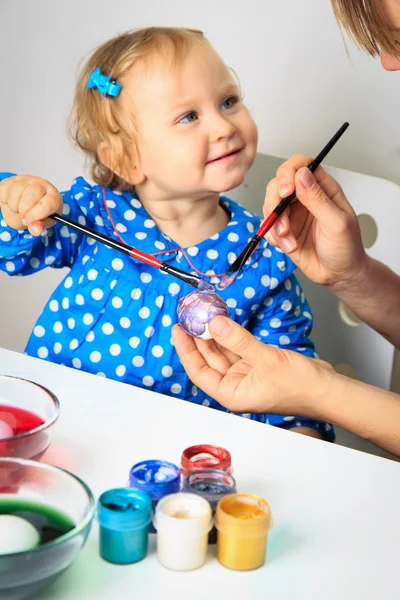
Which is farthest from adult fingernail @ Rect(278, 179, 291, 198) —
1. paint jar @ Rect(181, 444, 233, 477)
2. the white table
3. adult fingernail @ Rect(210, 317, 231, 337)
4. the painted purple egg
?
paint jar @ Rect(181, 444, 233, 477)

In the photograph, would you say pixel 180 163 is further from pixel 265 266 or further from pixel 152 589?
pixel 152 589

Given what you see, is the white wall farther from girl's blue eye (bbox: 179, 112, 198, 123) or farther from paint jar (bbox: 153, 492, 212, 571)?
paint jar (bbox: 153, 492, 212, 571)

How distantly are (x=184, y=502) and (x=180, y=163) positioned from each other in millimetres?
793

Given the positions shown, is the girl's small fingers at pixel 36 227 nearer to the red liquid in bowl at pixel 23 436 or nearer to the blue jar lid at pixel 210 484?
the red liquid in bowl at pixel 23 436

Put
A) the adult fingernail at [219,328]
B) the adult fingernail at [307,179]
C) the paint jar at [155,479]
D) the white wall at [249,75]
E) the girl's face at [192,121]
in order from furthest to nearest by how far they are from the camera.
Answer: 1. the white wall at [249,75]
2. the girl's face at [192,121]
3. the adult fingernail at [307,179]
4. the adult fingernail at [219,328]
5. the paint jar at [155,479]

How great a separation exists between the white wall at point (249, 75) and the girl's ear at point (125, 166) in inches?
19.1

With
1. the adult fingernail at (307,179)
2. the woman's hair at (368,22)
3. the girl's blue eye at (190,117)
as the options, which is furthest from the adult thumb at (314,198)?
the girl's blue eye at (190,117)

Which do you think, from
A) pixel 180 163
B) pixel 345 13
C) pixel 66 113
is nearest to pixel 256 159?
pixel 180 163

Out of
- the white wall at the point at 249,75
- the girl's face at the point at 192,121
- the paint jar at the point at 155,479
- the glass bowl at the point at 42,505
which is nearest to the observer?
the glass bowl at the point at 42,505

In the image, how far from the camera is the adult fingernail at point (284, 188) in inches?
41.9

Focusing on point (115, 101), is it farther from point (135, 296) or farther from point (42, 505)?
point (42, 505)

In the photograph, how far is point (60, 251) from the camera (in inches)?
50.9

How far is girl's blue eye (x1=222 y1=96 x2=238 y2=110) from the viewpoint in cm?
131

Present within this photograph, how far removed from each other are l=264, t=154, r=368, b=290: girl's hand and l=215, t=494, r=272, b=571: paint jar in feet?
1.94
